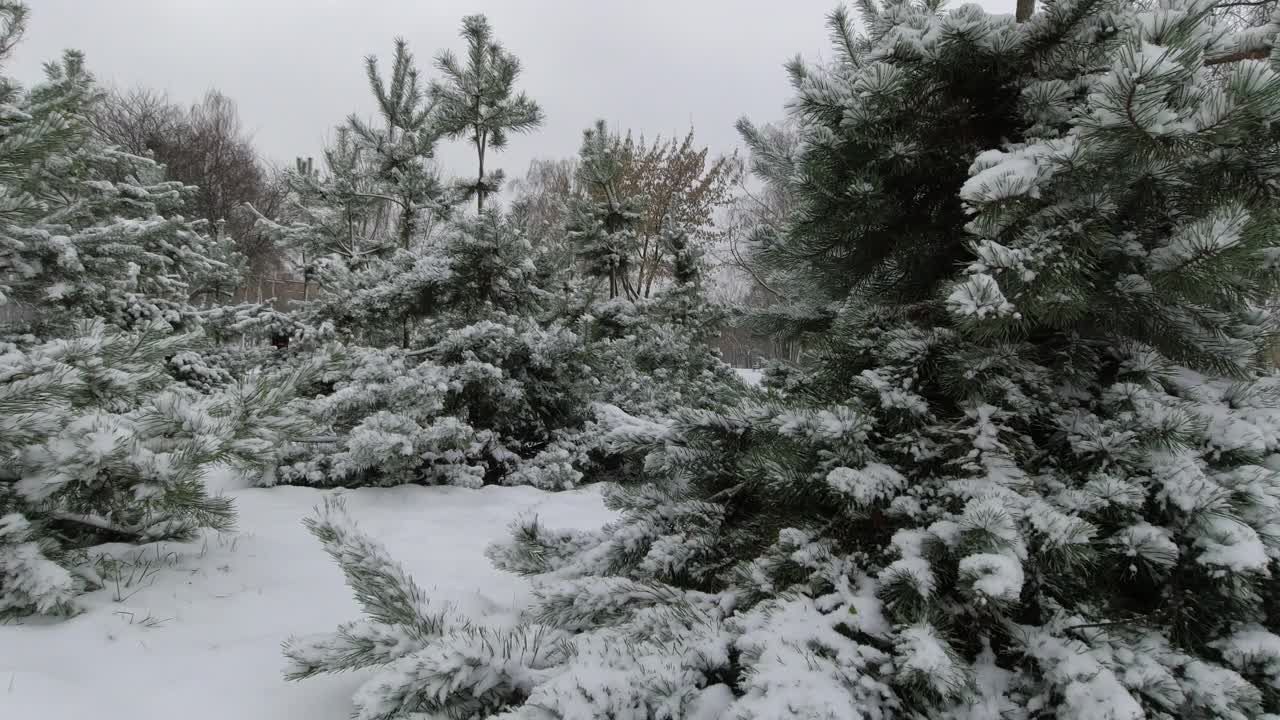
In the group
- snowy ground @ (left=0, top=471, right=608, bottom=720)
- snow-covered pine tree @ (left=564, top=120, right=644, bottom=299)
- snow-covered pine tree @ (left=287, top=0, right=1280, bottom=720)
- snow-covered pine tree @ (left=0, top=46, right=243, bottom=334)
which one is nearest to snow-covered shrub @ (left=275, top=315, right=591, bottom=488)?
snowy ground @ (left=0, top=471, right=608, bottom=720)

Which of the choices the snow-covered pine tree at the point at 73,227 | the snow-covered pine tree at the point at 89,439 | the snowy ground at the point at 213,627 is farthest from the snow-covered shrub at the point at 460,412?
the snow-covered pine tree at the point at 73,227

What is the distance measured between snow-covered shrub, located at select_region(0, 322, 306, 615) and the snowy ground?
0.16 m

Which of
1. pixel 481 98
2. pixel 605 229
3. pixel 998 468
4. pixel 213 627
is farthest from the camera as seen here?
pixel 605 229

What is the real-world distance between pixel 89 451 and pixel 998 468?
2.66 meters

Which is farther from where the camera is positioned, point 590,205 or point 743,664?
point 590,205

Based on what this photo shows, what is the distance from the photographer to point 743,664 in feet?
3.55

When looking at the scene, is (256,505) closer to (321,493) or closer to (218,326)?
(321,493)

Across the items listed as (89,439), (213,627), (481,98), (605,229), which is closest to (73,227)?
(481,98)

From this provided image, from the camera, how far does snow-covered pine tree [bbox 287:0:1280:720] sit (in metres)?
1.04

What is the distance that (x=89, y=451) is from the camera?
181 centimetres

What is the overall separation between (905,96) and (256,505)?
3.90m

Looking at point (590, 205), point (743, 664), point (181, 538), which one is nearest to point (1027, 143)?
point (743, 664)

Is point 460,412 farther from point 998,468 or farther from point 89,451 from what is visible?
point 998,468

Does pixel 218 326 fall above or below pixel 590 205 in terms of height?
below
